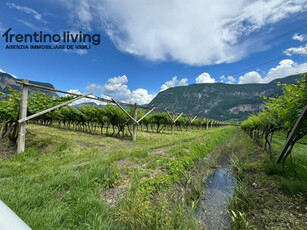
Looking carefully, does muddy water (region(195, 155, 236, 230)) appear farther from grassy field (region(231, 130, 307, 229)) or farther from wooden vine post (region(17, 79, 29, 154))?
wooden vine post (region(17, 79, 29, 154))

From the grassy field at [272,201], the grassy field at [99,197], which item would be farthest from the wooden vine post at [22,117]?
the grassy field at [272,201]

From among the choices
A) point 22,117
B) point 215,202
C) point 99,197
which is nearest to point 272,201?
point 215,202

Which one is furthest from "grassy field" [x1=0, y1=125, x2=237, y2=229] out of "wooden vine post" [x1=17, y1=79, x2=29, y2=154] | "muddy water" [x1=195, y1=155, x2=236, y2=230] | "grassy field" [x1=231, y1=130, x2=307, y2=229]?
"grassy field" [x1=231, y1=130, x2=307, y2=229]

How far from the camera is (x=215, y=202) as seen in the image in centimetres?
443

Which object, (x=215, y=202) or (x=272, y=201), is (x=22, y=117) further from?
(x=272, y=201)

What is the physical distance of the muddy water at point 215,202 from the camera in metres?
3.50

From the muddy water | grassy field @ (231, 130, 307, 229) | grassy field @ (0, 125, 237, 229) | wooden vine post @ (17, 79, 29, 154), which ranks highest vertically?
wooden vine post @ (17, 79, 29, 154)

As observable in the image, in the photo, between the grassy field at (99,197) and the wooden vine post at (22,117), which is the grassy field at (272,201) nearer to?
the grassy field at (99,197)

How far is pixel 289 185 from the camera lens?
410 centimetres

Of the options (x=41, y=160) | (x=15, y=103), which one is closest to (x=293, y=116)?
(x=41, y=160)

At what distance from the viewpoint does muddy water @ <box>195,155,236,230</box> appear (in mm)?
3502

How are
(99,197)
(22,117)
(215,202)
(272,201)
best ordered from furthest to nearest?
(22,117), (215,202), (272,201), (99,197)

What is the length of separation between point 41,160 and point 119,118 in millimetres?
9136

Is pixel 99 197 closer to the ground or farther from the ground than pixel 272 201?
farther from the ground
